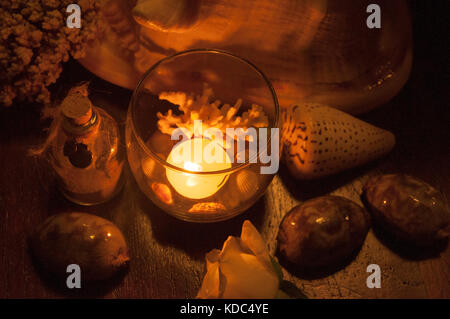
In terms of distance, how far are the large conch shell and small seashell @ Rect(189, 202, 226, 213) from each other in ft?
0.64

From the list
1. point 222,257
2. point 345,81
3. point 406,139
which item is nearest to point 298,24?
point 345,81

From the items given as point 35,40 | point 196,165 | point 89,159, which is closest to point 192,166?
point 196,165

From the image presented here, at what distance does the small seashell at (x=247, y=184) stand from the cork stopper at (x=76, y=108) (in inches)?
7.4

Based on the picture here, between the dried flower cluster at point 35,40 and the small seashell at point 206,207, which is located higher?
the dried flower cluster at point 35,40

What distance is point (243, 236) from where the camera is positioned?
507 millimetres

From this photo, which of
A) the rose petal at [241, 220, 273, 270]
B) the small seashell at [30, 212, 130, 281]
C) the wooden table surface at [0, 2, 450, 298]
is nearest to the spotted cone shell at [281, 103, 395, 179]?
the wooden table surface at [0, 2, 450, 298]

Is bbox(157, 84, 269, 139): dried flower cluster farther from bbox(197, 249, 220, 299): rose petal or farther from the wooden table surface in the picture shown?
bbox(197, 249, 220, 299): rose petal

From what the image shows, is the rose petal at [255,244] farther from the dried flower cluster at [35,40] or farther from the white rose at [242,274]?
the dried flower cluster at [35,40]

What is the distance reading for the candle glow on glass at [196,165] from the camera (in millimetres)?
566

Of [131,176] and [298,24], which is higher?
[298,24]

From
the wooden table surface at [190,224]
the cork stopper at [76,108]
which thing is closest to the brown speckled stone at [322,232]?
the wooden table surface at [190,224]

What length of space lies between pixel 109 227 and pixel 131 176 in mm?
97

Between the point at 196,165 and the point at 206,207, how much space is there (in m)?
0.06
